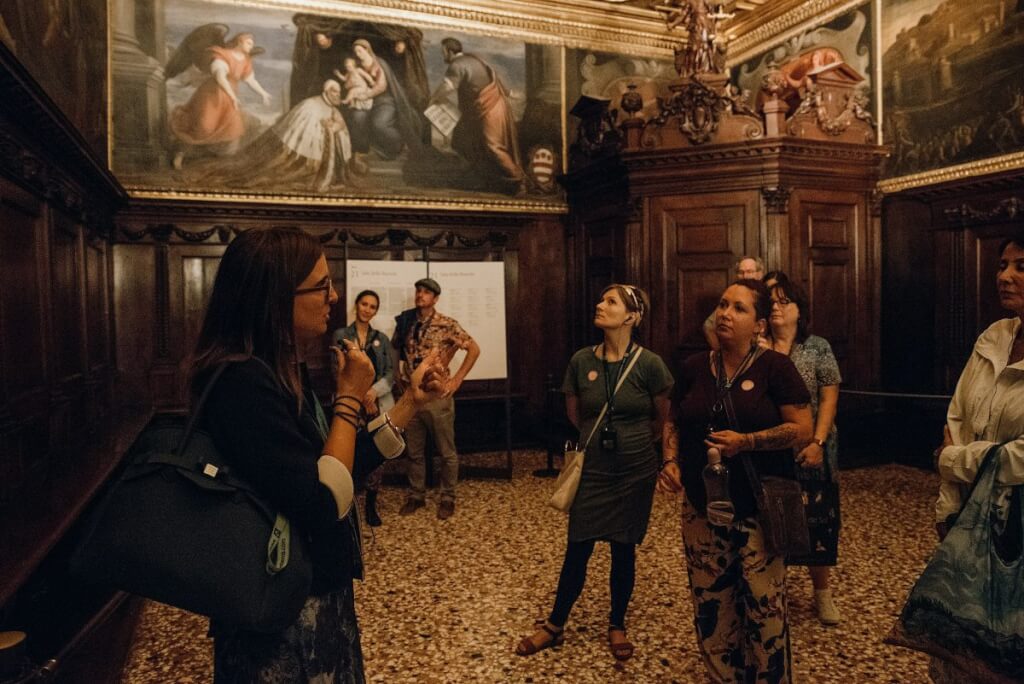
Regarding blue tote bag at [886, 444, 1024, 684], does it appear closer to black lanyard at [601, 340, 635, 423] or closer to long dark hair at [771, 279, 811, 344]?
black lanyard at [601, 340, 635, 423]

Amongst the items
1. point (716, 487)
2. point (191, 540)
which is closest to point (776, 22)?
point (716, 487)

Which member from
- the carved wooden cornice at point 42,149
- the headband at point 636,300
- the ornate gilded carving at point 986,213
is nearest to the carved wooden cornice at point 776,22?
the ornate gilded carving at point 986,213

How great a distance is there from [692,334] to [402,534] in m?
4.35

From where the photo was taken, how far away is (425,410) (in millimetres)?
6738

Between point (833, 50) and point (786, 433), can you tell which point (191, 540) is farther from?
point (833, 50)

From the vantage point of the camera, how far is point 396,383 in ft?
23.4

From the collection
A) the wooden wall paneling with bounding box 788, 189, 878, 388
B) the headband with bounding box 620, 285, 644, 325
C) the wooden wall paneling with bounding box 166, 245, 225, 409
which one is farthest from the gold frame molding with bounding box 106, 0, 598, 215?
the headband with bounding box 620, 285, 644, 325

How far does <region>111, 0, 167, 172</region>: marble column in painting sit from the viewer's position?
8.57 metres

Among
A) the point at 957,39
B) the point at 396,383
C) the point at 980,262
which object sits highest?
the point at 957,39

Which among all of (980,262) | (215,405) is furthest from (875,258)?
(215,405)

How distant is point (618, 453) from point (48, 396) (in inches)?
146

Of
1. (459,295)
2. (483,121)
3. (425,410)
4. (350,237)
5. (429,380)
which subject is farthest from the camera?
(483,121)

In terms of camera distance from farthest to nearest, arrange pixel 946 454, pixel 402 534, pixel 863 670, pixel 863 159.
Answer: pixel 863 159, pixel 402 534, pixel 863 670, pixel 946 454

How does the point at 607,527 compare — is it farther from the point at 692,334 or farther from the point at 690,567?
the point at 692,334
